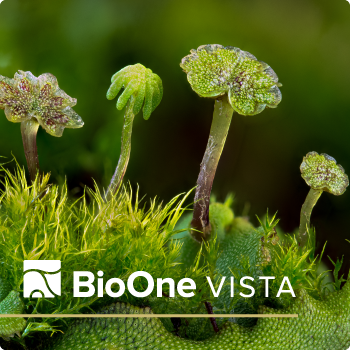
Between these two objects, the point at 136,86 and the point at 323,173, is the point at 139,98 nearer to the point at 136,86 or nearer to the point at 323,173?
the point at 136,86

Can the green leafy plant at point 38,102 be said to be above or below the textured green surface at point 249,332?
above

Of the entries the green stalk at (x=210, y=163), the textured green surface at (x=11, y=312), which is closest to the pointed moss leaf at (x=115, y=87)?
the green stalk at (x=210, y=163)

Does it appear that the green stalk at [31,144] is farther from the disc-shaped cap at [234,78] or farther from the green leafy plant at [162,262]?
the disc-shaped cap at [234,78]

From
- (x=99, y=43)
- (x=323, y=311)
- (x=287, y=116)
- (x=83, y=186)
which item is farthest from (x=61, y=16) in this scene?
(x=323, y=311)

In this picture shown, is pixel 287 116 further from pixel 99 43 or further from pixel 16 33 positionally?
pixel 16 33

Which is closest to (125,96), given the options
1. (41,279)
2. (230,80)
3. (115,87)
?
(115,87)

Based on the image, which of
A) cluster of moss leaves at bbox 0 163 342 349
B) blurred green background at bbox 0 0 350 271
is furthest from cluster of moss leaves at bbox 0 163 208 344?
blurred green background at bbox 0 0 350 271
